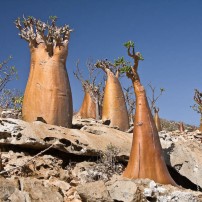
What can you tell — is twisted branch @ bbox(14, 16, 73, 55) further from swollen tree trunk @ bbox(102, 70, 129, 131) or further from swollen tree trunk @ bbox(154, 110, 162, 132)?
swollen tree trunk @ bbox(154, 110, 162, 132)

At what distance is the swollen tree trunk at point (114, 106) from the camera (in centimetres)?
A: 1249

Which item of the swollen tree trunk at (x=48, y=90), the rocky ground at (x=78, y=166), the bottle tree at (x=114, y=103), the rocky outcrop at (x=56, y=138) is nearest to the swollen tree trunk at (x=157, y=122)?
the bottle tree at (x=114, y=103)

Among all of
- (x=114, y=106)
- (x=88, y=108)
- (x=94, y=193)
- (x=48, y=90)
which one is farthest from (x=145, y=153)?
(x=88, y=108)

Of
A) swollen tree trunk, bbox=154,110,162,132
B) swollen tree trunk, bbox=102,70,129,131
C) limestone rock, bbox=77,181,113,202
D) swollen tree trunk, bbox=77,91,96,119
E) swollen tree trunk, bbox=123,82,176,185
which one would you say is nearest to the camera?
limestone rock, bbox=77,181,113,202

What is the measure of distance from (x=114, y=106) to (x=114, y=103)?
0.11 metres

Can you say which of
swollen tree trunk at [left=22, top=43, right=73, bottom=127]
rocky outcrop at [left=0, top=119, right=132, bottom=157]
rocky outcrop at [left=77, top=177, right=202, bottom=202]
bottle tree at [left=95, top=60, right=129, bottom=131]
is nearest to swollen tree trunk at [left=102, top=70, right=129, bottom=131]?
bottle tree at [left=95, top=60, right=129, bottom=131]

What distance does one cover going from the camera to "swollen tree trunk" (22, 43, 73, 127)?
9172 mm

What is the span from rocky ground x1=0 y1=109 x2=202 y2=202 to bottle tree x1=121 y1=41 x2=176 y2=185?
44 cm

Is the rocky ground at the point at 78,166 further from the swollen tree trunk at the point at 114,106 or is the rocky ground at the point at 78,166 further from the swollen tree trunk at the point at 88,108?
the swollen tree trunk at the point at 88,108

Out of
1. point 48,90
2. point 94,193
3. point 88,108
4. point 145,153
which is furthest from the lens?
point 88,108

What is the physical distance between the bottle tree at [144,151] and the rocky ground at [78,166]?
44 cm

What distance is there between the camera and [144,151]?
686cm

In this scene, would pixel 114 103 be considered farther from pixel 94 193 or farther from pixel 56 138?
pixel 94 193

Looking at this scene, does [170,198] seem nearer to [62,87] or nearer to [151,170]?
[151,170]
